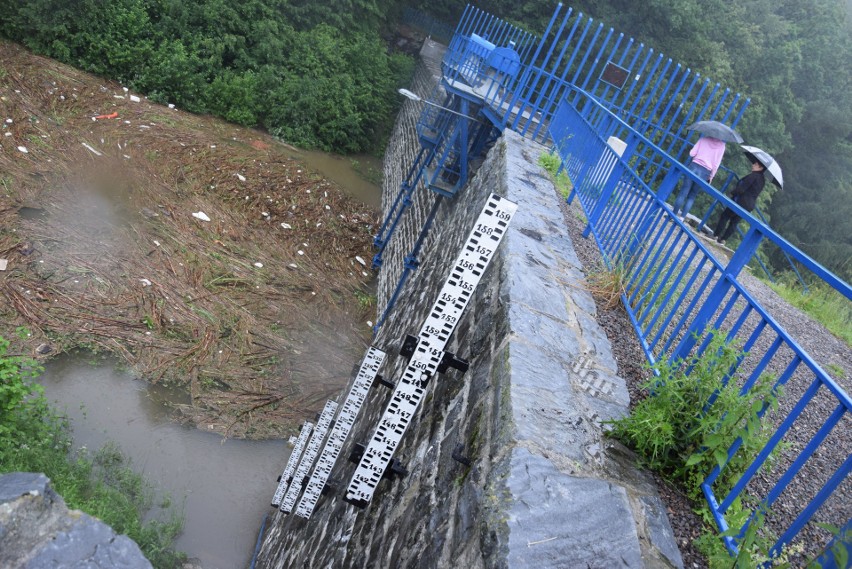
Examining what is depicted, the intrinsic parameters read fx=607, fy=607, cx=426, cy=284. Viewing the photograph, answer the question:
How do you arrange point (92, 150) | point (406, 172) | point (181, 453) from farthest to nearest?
point (406, 172) → point (92, 150) → point (181, 453)

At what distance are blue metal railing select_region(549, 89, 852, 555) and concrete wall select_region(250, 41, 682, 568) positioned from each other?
0.36 metres

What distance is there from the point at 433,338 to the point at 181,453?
4023 millimetres

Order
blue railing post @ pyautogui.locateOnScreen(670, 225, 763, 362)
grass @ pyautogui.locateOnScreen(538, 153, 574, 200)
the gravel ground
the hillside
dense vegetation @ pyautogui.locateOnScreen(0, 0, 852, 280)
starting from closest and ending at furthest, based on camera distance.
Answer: the gravel ground, blue railing post @ pyautogui.locateOnScreen(670, 225, 763, 362), the hillside, grass @ pyautogui.locateOnScreen(538, 153, 574, 200), dense vegetation @ pyautogui.locateOnScreen(0, 0, 852, 280)

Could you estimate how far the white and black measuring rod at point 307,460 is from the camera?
4352 millimetres

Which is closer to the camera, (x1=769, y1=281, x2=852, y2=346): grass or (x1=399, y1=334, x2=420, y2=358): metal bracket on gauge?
(x1=399, y1=334, x2=420, y2=358): metal bracket on gauge

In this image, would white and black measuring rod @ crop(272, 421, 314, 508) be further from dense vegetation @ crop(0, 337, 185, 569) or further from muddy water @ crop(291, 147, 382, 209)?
muddy water @ crop(291, 147, 382, 209)

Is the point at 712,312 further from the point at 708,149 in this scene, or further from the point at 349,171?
the point at 349,171

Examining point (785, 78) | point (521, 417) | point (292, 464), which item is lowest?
point (292, 464)

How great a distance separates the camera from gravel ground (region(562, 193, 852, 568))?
2.41 m

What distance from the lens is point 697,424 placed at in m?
2.52

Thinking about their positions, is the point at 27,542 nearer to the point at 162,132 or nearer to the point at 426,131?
the point at 426,131

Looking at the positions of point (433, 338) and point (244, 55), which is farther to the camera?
point (244, 55)

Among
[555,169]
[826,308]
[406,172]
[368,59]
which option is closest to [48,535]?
[555,169]

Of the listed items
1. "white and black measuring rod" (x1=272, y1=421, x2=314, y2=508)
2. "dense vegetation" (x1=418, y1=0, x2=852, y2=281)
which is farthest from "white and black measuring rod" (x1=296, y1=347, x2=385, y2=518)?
"dense vegetation" (x1=418, y1=0, x2=852, y2=281)
